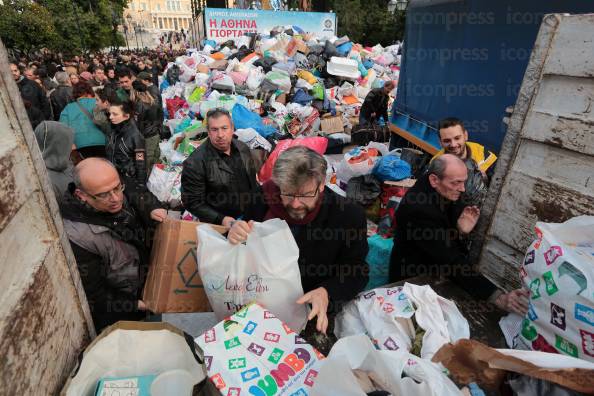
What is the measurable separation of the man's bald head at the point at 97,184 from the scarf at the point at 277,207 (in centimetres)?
81

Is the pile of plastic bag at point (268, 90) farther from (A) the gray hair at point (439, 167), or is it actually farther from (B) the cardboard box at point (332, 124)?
(A) the gray hair at point (439, 167)

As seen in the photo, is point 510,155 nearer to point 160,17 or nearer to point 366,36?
point 366,36

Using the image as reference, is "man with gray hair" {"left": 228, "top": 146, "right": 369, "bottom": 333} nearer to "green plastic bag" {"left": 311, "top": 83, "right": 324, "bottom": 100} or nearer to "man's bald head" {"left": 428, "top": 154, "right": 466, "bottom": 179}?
"man's bald head" {"left": 428, "top": 154, "right": 466, "bottom": 179}

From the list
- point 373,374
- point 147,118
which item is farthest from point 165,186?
point 373,374

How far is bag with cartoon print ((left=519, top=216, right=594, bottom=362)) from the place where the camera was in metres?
1.18

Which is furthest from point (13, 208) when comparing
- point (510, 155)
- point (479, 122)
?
point (479, 122)

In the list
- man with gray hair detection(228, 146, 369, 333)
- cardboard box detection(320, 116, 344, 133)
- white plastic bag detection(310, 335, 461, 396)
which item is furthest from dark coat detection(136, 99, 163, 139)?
white plastic bag detection(310, 335, 461, 396)

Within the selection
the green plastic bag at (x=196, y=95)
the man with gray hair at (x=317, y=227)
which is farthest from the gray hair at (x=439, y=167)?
the green plastic bag at (x=196, y=95)

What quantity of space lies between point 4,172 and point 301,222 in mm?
1207

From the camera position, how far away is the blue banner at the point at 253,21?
16266mm

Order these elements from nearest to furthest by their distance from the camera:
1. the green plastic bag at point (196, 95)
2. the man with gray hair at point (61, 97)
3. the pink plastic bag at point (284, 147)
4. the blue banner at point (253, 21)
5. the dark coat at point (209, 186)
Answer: the dark coat at point (209, 186) < the pink plastic bag at point (284, 147) < the man with gray hair at point (61, 97) < the green plastic bag at point (196, 95) < the blue banner at point (253, 21)

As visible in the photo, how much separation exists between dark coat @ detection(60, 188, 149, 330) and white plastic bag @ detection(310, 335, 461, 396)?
4.34 feet

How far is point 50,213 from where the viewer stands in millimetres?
1053

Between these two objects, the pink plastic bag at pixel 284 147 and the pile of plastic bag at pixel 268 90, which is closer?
the pink plastic bag at pixel 284 147
